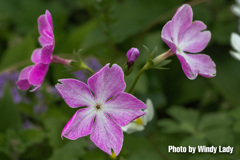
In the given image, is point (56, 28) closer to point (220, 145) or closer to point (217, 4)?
point (217, 4)

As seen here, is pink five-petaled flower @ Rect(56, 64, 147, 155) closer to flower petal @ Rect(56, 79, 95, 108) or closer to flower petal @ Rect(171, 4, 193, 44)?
flower petal @ Rect(56, 79, 95, 108)

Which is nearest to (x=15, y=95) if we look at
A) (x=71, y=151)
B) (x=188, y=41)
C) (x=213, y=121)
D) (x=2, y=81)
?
(x=2, y=81)

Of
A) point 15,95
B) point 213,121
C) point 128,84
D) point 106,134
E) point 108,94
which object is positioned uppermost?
point 108,94

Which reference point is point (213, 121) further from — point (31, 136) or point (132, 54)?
point (31, 136)

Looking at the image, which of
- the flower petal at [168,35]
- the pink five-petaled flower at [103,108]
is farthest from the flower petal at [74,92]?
the flower petal at [168,35]

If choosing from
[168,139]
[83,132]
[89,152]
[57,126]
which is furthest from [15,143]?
[168,139]

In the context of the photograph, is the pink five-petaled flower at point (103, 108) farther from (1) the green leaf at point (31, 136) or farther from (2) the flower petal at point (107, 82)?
(1) the green leaf at point (31, 136)
